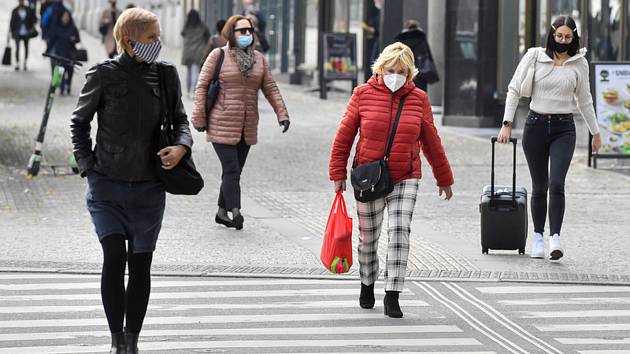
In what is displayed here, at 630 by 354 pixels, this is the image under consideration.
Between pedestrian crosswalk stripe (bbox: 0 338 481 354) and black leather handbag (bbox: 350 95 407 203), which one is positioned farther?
black leather handbag (bbox: 350 95 407 203)

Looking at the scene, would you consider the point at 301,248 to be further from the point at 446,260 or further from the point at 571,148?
the point at 571,148

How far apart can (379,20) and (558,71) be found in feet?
63.3

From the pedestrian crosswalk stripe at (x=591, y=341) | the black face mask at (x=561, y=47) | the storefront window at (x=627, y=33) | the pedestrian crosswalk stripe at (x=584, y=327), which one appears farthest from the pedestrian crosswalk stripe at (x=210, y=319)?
the storefront window at (x=627, y=33)

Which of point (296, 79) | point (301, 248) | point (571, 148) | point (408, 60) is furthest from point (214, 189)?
point (296, 79)

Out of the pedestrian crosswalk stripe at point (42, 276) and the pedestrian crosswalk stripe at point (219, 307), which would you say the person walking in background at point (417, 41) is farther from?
the pedestrian crosswalk stripe at point (219, 307)

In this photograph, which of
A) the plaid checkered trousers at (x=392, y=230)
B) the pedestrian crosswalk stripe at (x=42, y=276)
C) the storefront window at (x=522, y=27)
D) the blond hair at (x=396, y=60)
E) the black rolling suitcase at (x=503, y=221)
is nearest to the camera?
the blond hair at (x=396, y=60)

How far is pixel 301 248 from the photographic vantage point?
12164 mm

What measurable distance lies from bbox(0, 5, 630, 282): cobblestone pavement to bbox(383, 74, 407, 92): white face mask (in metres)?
1.98

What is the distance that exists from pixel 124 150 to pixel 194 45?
2313 cm

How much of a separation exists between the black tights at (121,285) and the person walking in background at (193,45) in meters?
22.6

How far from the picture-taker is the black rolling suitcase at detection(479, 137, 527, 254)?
11766 millimetres

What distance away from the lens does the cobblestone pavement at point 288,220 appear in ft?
37.2

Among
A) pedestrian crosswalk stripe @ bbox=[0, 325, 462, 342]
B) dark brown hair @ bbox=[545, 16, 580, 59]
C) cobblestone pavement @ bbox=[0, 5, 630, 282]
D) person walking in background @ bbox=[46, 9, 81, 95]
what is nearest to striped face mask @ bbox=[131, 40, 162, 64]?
pedestrian crosswalk stripe @ bbox=[0, 325, 462, 342]

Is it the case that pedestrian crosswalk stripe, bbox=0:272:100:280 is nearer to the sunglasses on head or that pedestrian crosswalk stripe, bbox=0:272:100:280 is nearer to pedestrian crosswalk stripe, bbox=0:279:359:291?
pedestrian crosswalk stripe, bbox=0:279:359:291
